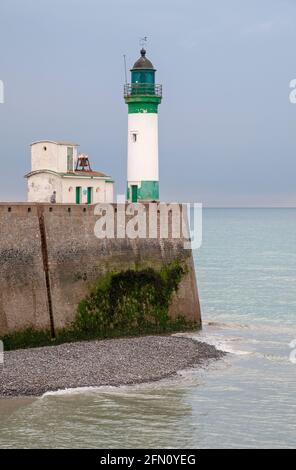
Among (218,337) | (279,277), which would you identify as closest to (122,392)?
(218,337)

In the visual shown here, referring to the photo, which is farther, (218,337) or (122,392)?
(218,337)

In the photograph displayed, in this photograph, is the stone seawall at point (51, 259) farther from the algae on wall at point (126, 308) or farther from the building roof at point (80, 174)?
the building roof at point (80, 174)

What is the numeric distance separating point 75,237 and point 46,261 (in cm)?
116

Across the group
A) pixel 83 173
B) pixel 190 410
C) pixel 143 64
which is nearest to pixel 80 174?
pixel 83 173

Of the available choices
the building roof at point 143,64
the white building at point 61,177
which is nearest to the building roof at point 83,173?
the white building at point 61,177

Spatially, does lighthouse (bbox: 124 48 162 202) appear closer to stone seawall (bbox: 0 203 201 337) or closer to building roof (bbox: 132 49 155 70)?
building roof (bbox: 132 49 155 70)

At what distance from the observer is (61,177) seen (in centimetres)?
2909

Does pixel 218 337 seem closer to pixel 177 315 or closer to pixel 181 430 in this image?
pixel 177 315

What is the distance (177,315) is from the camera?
27.7 meters

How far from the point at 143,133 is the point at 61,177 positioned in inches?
120

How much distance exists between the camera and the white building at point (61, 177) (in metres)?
29.3

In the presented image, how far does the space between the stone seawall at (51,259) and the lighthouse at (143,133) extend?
3.52 m

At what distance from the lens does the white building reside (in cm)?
2928

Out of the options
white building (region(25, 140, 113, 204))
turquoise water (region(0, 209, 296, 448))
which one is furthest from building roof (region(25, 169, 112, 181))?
turquoise water (region(0, 209, 296, 448))
